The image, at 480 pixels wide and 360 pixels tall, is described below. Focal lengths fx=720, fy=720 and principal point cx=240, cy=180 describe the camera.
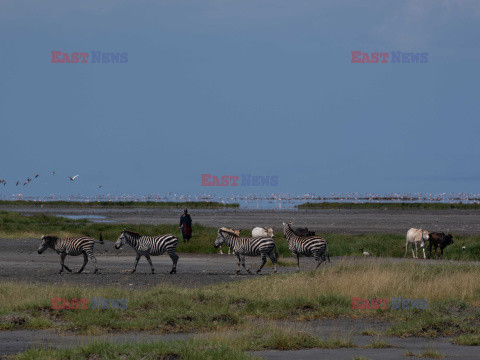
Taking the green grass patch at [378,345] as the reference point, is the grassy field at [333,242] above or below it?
above

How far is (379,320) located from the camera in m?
17.2

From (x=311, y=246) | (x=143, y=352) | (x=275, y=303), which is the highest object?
(x=311, y=246)

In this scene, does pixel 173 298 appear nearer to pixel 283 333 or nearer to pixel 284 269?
pixel 283 333

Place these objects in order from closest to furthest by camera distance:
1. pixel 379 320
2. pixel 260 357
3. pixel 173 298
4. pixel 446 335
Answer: pixel 260 357 < pixel 446 335 < pixel 379 320 < pixel 173 298

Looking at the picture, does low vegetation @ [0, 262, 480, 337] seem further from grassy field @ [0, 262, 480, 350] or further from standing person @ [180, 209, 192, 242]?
standing person @ [180, 209, 192, 242]

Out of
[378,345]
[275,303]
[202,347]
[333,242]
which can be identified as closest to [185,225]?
[333,242]

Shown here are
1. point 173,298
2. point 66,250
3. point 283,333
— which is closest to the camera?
point 283,333

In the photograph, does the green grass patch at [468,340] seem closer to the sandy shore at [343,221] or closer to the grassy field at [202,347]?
the grassy field at [202,347]

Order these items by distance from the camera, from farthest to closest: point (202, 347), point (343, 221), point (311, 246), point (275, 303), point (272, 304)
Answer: point (343, 221), point (311, 246), point (275, 303), point (272, 304), point (202, 347)

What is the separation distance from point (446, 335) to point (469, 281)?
709 cm

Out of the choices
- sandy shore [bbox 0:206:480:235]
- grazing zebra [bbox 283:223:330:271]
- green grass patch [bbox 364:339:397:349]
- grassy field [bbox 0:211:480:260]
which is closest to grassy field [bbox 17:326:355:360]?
green grass patch [bbox 364:339:397:349]

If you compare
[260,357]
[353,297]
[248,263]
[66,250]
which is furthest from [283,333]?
[248,263]

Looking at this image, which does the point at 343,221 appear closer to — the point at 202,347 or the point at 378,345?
the point at 378,345

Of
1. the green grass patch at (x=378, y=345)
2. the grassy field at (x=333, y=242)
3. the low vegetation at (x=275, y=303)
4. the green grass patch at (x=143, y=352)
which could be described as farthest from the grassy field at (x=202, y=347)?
the grassy field at (x=333, y=242)
